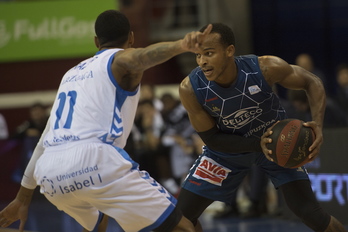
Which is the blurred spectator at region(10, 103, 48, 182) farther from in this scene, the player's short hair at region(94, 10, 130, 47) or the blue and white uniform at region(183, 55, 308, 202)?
the player's short hair at region(94, 10, 130, 47)

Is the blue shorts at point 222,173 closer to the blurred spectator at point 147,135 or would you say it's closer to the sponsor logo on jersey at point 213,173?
the sponsor logo on jersey at point 213,173

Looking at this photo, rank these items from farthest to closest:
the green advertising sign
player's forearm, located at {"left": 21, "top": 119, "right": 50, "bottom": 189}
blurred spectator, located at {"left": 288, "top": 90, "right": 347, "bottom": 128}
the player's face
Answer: the green advertising sign
blurred spectator, located at {"left": 288, "top": 90, "right": 347, "bottom": 128}
the player's face
player's forearm, located at {"left": 21, "top": 119, "right": 50, "bottom": 189}

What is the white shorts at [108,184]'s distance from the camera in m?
4.07

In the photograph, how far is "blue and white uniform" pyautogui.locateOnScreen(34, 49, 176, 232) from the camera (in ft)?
13.4

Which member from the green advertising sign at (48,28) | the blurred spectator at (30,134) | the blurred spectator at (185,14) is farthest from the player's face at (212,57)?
the blurred spectator at (185,14)

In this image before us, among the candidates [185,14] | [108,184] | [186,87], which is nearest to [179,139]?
[186,87]

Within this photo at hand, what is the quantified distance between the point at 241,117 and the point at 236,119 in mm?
44

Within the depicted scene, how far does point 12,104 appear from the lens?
48.4 feet

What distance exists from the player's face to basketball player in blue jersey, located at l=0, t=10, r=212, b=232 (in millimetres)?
754

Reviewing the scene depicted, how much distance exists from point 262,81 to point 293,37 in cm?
1272

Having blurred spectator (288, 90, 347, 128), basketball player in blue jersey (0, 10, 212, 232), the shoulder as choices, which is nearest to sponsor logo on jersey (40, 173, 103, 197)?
basketball player in blue jersey (0, 10, 212, 232)

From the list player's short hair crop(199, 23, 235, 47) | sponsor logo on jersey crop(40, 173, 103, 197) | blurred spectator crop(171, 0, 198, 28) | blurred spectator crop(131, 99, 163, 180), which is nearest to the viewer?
sponsor logo on jersey crop(40, 173, 103, 197)

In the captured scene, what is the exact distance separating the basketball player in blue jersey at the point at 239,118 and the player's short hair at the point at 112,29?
79 centimetres

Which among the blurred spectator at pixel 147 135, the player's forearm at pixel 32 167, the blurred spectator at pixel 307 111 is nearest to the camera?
the player's forearm at pixel 32 167
